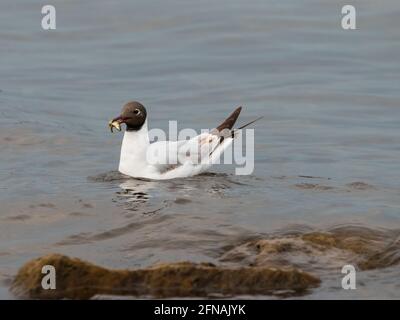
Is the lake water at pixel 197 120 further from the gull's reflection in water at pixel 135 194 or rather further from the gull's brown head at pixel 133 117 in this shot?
the gull's brown head at pixel 133 117

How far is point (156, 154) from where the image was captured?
13.4m

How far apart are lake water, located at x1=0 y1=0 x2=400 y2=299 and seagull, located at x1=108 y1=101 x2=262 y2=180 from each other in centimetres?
20

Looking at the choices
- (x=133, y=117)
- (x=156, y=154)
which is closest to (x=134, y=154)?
(x=156, y=154)

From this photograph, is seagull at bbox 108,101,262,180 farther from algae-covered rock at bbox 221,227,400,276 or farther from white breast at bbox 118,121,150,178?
algae-covered rock at bbox 221,227,400,276

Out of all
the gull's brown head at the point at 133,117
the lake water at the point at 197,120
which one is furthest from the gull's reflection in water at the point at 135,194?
the gull's brown head at the point at 133,117

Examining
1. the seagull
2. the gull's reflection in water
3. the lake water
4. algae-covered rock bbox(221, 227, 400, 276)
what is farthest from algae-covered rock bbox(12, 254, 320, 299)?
the seagull

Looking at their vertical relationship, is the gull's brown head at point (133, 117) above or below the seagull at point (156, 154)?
above

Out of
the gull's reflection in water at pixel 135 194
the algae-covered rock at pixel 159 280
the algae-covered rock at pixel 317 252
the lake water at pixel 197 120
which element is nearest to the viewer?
the algae-covered rock at pixel 159 280

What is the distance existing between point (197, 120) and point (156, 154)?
11.5ft

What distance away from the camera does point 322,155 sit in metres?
14.7

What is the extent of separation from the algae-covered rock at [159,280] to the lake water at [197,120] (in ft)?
1.21

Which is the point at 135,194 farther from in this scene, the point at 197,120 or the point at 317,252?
the point at 197,120

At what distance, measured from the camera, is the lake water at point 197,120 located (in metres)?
10.8
